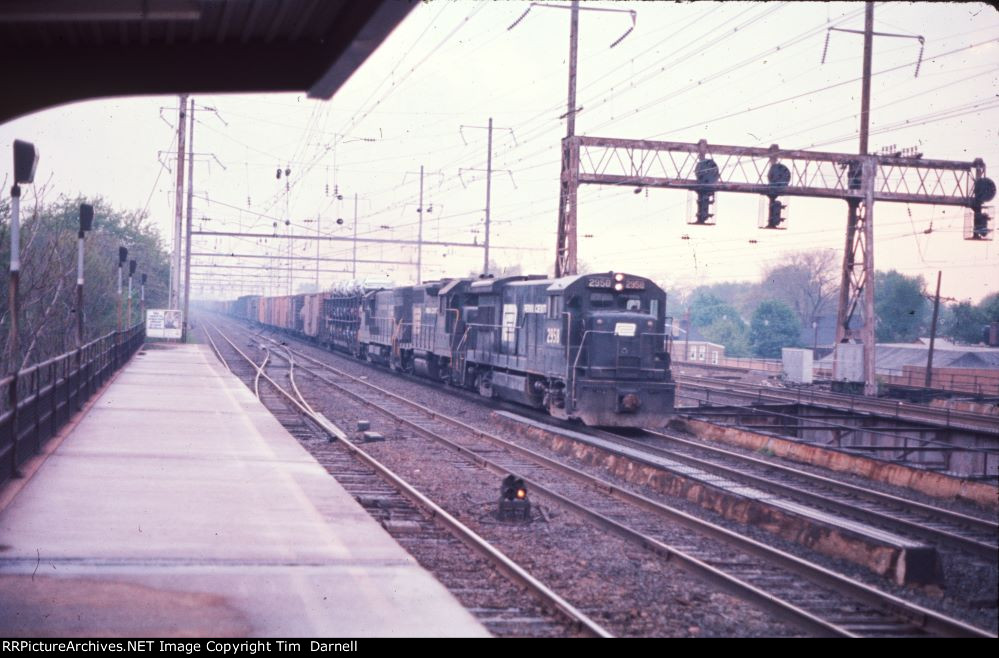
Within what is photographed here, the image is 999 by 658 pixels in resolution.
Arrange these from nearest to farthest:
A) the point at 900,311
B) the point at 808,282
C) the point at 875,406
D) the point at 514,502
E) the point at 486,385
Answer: the point at 514,502 → the point at 486,385 → the point at 875,406 → the point at 900,311 → the point at 808,282

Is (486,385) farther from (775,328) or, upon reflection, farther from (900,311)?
(775,328)

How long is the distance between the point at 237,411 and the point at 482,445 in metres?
5.84

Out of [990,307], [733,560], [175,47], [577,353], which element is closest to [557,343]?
[577,353]

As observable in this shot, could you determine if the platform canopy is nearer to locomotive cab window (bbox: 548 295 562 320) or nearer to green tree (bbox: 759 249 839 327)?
locomotive cab window (bbox: 548 295 562 320)

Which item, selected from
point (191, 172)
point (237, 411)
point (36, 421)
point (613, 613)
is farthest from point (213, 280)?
point (613, 613)

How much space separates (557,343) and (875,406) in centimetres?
1193

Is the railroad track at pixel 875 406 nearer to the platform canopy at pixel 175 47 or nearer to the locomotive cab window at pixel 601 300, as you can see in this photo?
the locomotive cab window at pixel 601 300

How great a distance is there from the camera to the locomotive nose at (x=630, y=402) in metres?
19.5

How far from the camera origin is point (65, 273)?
92.8ft

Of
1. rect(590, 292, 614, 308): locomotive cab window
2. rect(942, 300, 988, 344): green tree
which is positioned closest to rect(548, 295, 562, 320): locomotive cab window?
rect(590, 292, 614, 308): locomotive cab window

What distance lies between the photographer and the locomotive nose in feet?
63.9

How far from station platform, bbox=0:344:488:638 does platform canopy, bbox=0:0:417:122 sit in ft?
11.9

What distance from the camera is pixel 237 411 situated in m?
20.4
